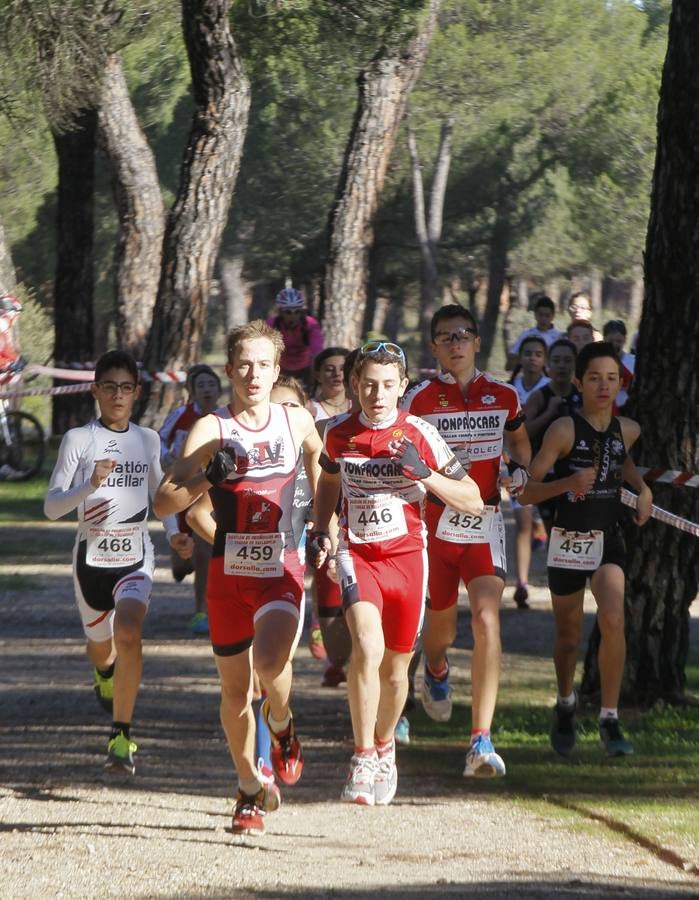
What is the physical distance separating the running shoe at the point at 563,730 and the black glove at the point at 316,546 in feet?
5.92

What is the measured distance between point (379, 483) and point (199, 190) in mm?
12018

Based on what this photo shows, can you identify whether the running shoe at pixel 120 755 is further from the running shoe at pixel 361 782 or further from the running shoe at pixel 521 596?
the running shoe at pixel 521 596

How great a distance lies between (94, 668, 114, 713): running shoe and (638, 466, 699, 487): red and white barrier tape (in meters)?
3.03

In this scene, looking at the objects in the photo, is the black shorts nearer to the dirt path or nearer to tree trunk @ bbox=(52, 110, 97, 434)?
the dirt path

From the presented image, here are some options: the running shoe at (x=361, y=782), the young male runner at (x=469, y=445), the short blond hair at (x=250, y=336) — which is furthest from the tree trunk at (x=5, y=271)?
the running shoe at (x=361, y=782)

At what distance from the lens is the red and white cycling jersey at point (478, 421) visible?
7855mm

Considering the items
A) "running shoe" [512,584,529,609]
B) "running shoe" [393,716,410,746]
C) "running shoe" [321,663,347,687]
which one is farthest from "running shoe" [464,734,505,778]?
"running shoe" [512,584,529,609]

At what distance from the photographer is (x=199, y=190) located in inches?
728

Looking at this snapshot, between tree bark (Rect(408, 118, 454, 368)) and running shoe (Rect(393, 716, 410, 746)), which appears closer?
running shoe (Rect(393, 716, 410, 746))

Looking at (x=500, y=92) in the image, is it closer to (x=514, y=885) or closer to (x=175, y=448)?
(x=175, y=448)

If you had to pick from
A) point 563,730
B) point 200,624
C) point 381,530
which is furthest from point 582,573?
point 200,624

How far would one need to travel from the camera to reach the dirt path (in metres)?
6.04

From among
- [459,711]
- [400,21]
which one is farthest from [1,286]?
[459,711]

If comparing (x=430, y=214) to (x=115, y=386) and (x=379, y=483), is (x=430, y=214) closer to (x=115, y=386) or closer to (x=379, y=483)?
(x=115, y=386)
